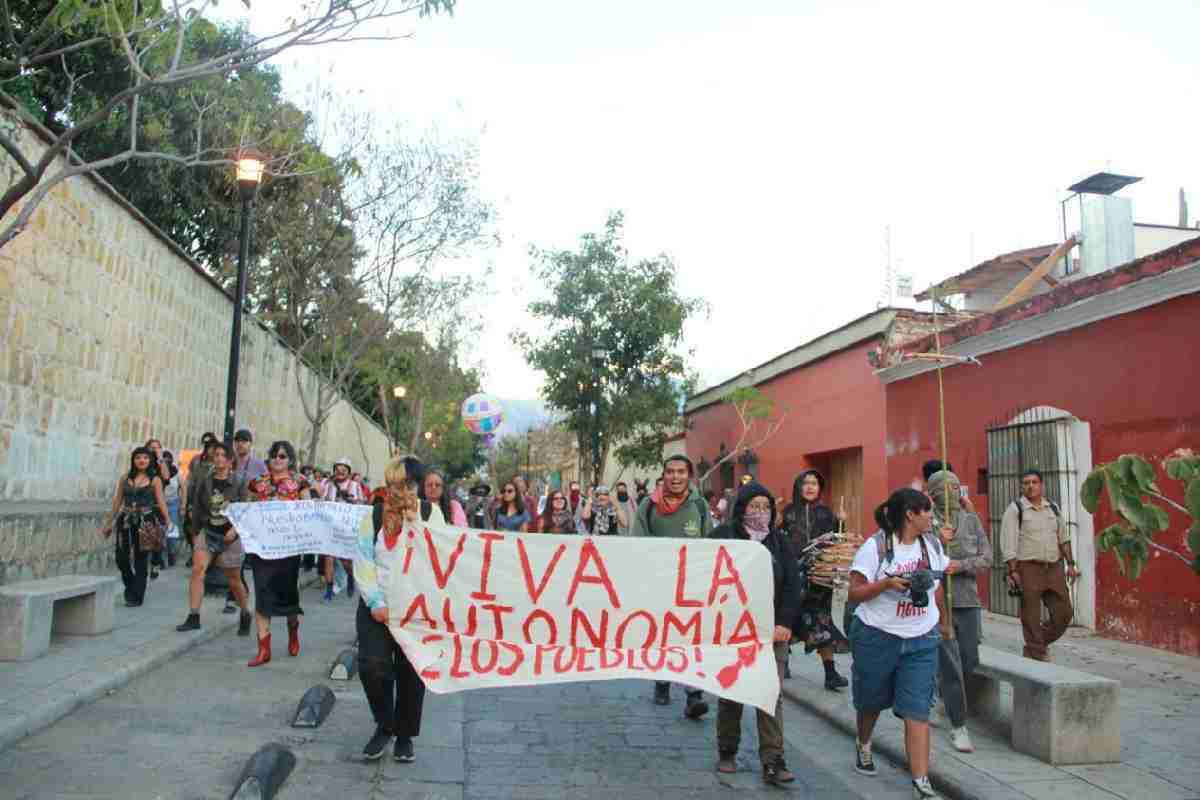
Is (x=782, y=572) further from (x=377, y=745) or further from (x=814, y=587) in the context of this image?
(x=377, y=745)

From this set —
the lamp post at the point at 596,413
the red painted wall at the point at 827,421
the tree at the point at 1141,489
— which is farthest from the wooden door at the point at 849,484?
the tree at the point at 1141,489

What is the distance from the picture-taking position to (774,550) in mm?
5930

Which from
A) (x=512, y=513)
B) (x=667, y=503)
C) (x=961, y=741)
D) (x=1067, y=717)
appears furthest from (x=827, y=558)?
(x=512, y=513)

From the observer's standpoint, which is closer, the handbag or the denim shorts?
the denim shorts

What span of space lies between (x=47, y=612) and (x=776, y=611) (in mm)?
5623

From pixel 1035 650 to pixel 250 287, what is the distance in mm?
19856

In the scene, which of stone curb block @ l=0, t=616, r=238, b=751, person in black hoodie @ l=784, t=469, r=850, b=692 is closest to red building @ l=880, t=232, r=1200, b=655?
person in black hoodie @ l=784, t=469, r=850, b=692

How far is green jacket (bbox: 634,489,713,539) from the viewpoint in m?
7.14

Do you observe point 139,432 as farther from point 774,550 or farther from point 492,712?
point 774,550

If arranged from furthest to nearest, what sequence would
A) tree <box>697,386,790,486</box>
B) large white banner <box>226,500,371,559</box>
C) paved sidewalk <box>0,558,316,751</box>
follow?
tree <box>697,386,790,486</box>
large white banner <box>226,500,371,559</box>
paved sidewalk <box>0,558,316,751</box>

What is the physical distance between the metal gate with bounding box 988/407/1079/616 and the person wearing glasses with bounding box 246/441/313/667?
7968mm

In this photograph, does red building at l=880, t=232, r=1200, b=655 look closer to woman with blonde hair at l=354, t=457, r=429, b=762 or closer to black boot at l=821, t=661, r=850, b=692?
black boot at l=821, t=661, r=850, b=692

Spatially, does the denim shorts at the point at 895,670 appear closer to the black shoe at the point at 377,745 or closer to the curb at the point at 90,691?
the black shoe at the point at 377,745

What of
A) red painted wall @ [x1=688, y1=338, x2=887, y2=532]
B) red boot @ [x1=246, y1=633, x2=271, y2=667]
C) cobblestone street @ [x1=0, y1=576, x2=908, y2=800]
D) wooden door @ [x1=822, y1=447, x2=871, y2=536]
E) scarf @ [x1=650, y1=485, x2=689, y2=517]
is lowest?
cobblestone street @ [x1=0, y1=576, x2=908, y2=800]
